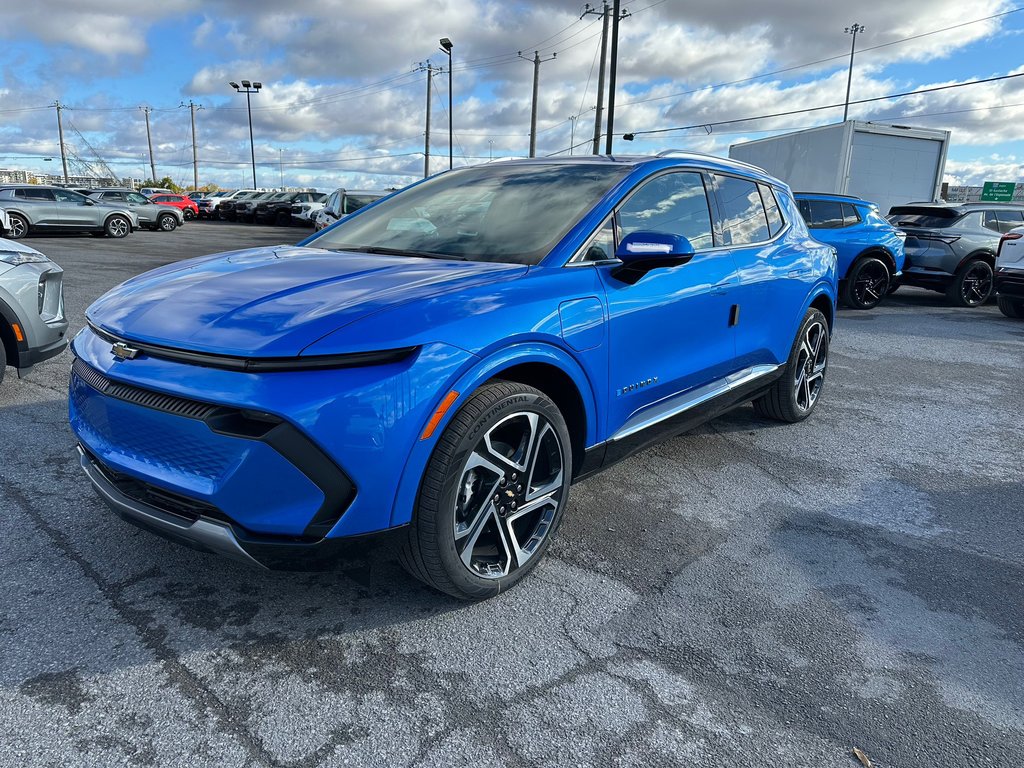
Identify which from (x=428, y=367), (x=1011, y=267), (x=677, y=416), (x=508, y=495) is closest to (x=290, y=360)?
(x=428, y=367)

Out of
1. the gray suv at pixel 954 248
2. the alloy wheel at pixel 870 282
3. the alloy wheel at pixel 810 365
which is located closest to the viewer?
the alloy wheel at pixel 810 365

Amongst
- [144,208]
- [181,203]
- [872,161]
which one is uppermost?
[872,161]

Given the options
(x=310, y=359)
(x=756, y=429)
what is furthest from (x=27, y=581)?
(x=756, y=429)

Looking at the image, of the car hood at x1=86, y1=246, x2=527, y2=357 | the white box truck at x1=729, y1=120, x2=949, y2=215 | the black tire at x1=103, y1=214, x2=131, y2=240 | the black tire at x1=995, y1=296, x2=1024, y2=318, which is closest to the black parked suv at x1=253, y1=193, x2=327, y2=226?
the black tire at x1=103, y1=214, x2=131, y2=240

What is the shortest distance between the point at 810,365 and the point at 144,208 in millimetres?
28191

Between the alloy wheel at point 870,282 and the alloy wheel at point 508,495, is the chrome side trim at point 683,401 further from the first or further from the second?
the alloy wheel at point 870,282

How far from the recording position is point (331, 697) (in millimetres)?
2162

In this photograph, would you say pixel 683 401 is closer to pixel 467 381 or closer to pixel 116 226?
pixel 467 381

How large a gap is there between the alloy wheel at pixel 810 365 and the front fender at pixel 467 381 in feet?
8.87

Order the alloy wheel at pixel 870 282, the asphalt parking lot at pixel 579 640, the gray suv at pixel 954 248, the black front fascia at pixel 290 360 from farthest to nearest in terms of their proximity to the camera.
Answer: the gray suv at pixel 954 248
the alloy wheel at pixel 870 282
the black front fascia at pixel 290 360
the asphalt parking lot at pixel 579 640

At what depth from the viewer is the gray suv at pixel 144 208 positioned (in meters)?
24.9

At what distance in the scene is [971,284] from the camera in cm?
1203

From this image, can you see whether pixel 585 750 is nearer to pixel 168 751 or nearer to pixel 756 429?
pixel 168 751

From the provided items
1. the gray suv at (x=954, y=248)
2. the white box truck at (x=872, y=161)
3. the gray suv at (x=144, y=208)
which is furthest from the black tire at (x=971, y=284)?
the gray suv at (x=144, y=208)
